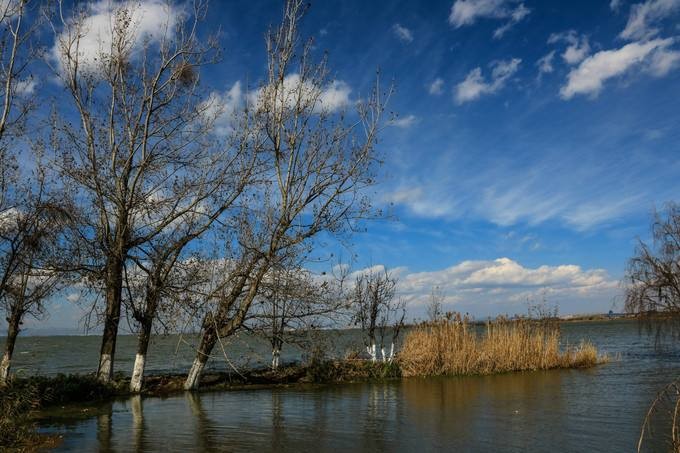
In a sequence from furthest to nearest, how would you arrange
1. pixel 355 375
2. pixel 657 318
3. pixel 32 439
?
pixel 657 318, pixel 355 375, pixel 32 439

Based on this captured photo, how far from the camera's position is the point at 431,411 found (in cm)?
1261

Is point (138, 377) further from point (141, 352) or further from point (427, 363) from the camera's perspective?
point (427, 363)

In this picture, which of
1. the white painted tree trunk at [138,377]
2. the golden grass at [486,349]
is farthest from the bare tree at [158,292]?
the golden grass at [486,349]

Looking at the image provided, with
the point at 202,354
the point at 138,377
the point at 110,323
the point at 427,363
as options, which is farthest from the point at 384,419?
the point at 110,323

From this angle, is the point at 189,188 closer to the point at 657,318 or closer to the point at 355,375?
the point at 355,375

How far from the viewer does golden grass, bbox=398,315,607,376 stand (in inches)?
775

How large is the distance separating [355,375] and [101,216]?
978cm

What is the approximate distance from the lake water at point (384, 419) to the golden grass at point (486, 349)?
151cm

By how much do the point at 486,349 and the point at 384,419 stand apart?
1004cm

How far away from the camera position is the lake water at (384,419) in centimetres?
941

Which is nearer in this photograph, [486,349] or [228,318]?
[228,318]

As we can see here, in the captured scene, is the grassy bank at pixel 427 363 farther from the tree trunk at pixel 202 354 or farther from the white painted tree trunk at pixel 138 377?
the tree trunk at pixel 202 354

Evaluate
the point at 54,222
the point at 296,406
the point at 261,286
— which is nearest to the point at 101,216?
the point at 54,222

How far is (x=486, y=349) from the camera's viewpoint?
20641mm
